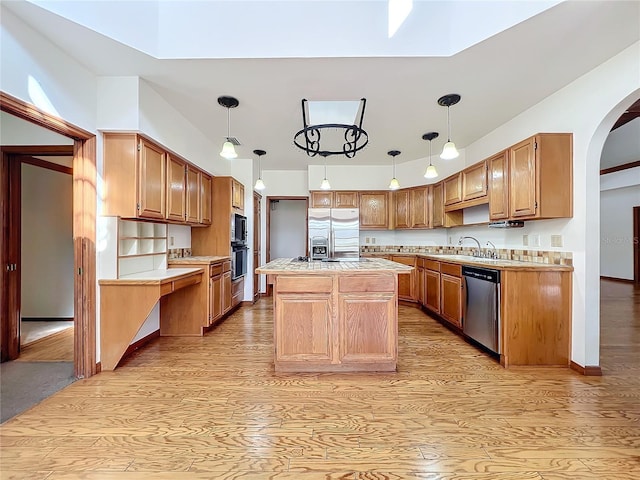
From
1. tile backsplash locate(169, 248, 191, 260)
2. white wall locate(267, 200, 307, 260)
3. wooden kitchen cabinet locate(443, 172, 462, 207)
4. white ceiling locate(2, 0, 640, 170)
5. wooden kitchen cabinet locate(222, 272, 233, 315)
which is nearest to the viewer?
white ceiling locate(2, 0, 640, 170)

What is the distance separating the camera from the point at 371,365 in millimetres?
2582

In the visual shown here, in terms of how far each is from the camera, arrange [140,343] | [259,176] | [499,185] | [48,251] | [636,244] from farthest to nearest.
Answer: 1. [636,244]
2. [259,176]
3. [48,251]
4. [499,185]
5. [140,343]

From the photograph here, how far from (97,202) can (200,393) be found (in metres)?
1.86

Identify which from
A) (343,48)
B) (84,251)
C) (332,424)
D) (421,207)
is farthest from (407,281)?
(84,251)

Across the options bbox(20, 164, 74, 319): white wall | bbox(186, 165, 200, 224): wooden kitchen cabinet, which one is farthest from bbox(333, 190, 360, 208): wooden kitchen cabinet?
bbox(20, 164, 74, 319): white wall

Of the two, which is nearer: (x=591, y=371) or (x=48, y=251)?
(x=591, y=371)

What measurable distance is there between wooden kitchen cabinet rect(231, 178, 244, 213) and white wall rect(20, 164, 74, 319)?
86.3 inches

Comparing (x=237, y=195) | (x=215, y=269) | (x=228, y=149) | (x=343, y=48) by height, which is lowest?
(x=215, y=269)

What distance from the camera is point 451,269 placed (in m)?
3.67

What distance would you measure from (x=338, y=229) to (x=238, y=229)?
1.71 meters

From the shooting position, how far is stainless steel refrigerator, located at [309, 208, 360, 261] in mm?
5074

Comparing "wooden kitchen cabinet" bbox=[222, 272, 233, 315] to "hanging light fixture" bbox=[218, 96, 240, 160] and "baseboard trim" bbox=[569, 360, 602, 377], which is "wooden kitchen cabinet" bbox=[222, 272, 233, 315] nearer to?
"hanging light fixture" bbox=[218, 96, 240, 160]

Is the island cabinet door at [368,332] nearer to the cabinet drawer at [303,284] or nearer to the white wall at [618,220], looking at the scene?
the cabinet drawer at [303,284]

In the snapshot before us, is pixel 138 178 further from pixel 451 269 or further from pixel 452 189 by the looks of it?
pixel 452 189
